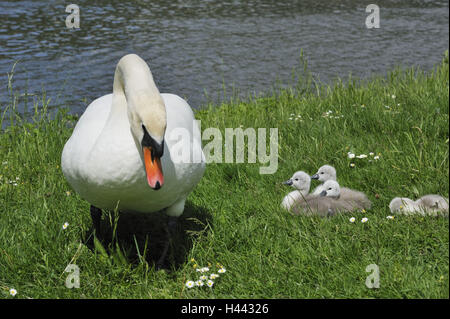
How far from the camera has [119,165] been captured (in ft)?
10.4

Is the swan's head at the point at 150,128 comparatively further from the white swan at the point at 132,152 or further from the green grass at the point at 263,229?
the green grass at the point at 263,229

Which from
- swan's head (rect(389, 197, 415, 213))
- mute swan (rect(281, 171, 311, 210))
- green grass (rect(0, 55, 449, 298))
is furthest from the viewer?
mute swan (rect(281, 171, 311, 210))

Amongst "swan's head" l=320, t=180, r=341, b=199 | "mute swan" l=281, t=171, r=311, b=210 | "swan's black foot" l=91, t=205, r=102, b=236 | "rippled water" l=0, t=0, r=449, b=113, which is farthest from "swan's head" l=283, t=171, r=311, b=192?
"rippled water" l=0, t=0, r=449, b=113

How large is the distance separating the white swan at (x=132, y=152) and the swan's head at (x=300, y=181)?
117 centimetres

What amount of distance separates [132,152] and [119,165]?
10 centimetres

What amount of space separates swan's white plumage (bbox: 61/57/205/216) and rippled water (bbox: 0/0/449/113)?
15.5 ft

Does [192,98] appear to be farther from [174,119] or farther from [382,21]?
[382,21]

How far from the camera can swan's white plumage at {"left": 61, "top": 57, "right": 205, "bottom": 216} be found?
126 inches

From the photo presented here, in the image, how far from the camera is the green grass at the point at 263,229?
3398mm

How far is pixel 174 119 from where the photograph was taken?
3873 mm

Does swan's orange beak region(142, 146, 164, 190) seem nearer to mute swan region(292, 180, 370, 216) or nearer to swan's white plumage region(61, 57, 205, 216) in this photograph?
swan's white plumage region(61, 57, 205, 216)

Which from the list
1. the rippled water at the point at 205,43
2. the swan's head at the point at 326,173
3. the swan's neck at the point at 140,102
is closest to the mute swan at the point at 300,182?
the swan's head at the point at 326,173
